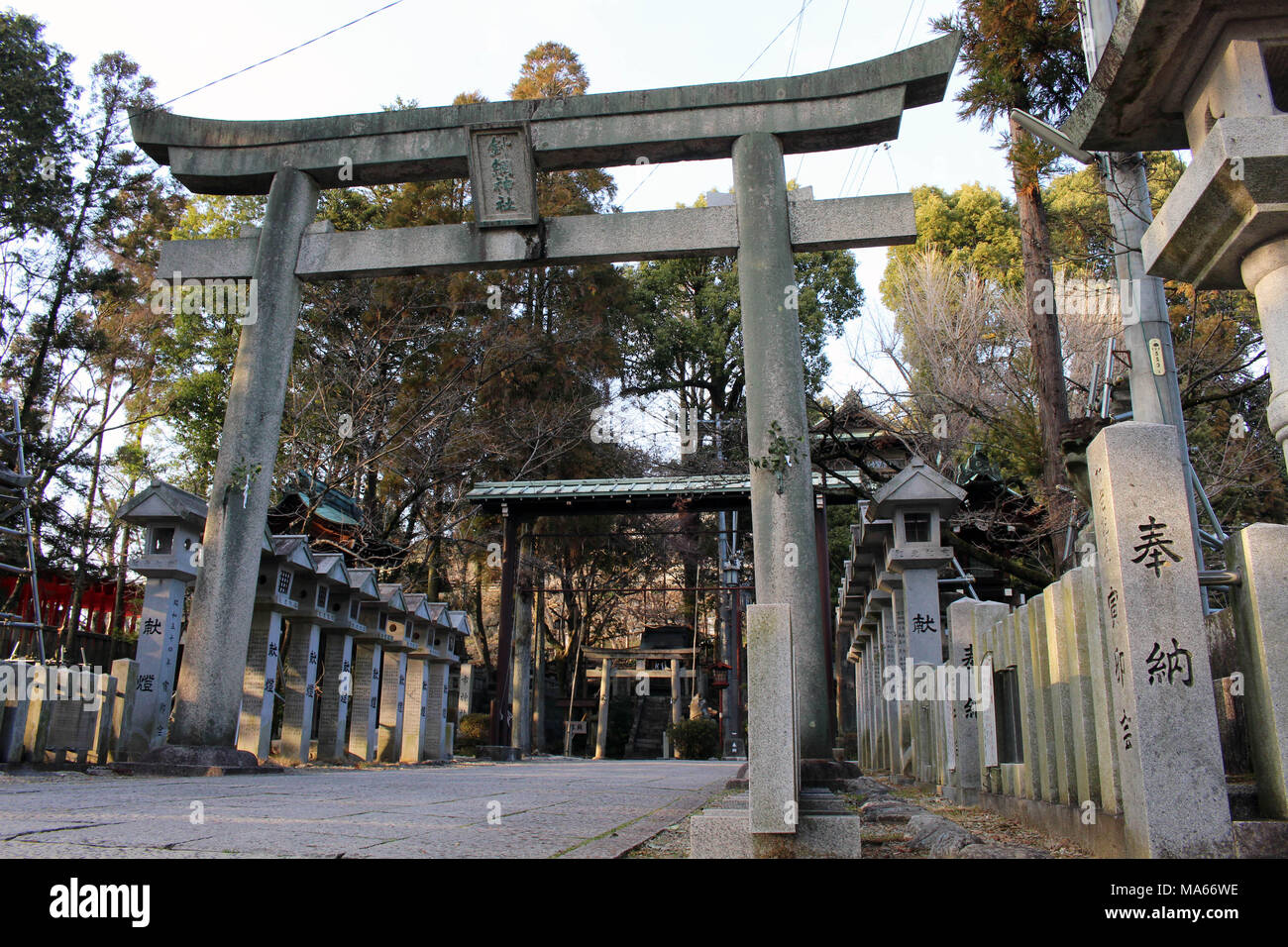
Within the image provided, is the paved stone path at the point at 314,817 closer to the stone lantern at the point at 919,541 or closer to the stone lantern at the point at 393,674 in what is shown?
the stone lantern at the point at 919,541

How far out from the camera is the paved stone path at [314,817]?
301 cm

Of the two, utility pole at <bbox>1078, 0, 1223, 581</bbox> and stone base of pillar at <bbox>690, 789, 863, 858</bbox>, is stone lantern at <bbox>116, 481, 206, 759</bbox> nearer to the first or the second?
stone base of pillar at <bbox>690, 789, 863, 858</bbox>

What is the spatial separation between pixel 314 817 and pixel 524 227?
18.7 feet

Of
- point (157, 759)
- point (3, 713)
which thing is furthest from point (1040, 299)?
point (3, 713)

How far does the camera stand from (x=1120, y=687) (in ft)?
10.2

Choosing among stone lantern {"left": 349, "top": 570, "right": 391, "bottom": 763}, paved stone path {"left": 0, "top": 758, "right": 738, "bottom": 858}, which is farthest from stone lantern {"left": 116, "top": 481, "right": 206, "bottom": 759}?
stone lantern {"left": 349, "top": 570, "right": 391, "bottom": 763}

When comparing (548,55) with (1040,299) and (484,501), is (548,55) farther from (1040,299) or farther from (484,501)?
(1040,299)

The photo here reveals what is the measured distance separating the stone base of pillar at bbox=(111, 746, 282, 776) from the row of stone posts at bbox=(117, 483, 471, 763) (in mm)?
572

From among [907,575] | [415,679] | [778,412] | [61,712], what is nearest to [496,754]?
[415,679]

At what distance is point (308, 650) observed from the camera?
9953 mm

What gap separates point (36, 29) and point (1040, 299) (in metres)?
18.0

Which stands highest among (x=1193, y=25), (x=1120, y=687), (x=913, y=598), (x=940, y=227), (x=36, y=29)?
(x=940, y=227)

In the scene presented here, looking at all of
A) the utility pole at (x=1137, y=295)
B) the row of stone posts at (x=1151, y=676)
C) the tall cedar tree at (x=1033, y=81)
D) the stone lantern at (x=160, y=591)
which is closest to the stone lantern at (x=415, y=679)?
the stone lantern at (x=160, y=591)

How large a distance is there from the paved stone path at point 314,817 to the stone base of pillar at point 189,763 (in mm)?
355
